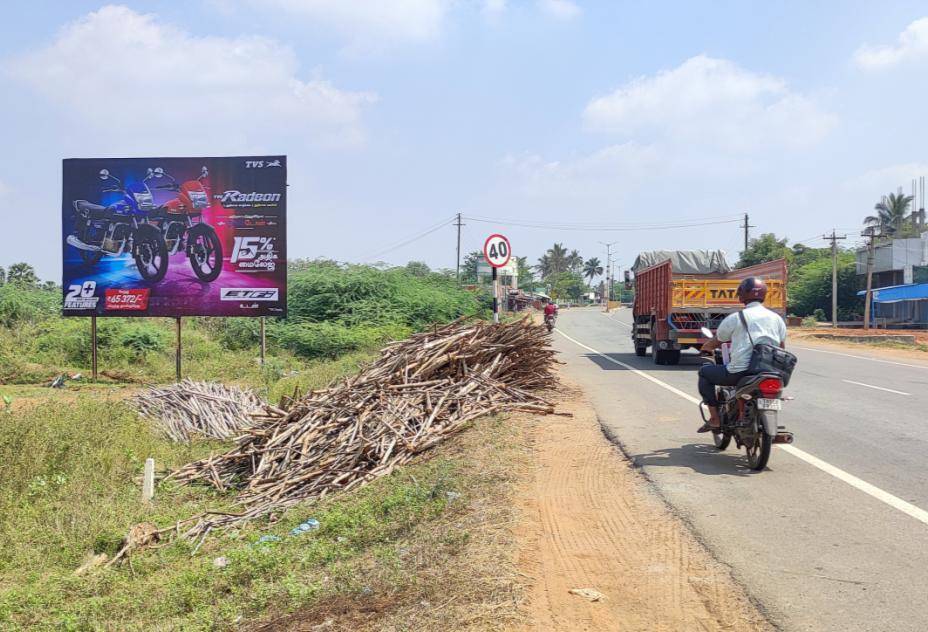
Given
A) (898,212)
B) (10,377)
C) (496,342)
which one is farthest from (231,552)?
(898,212)

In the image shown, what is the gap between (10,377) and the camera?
63.2ft

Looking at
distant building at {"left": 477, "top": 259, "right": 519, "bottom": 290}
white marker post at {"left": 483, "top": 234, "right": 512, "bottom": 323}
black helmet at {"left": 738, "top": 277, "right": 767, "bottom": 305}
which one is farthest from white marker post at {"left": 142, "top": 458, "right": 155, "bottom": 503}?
distant building at {"left": 477, "top": 259, "right": 519, "bottom": 290}

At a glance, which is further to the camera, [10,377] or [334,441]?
[10,377]

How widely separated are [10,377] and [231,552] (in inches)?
624

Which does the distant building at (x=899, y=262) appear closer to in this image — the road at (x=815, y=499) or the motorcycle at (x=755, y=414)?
the road at (x=815, y=499)

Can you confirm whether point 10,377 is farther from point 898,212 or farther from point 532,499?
point 898,212

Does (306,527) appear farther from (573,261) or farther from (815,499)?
(573,261)

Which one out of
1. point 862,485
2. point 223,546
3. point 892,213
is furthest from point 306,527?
point 892,213

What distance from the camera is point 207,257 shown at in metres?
18.6

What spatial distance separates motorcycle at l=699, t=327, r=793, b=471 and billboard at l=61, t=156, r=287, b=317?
1315cm

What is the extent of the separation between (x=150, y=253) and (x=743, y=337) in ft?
50.5

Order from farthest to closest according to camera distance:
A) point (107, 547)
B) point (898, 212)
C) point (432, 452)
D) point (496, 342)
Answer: point (898, 212), point (496, 342), point (432, 452), point (107, 547)

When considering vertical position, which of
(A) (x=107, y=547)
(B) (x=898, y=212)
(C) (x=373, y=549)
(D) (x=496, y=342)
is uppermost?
(B) (x=898, y=212)

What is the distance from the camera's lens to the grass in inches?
186
